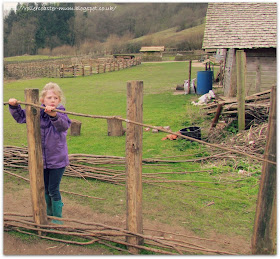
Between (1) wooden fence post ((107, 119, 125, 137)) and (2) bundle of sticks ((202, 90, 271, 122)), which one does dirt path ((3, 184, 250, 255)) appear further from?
(2) bundle of sticks ((202, 90, 271, 122))

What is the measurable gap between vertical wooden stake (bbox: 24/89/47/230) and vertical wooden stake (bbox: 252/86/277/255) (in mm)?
2181

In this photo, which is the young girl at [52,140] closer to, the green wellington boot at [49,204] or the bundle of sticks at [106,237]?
the green wellington boot at [49,204]

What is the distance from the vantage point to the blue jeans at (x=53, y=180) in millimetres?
3760

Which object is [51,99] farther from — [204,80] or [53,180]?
[204,80]

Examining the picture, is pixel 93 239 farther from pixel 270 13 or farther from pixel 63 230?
pixel 270 13

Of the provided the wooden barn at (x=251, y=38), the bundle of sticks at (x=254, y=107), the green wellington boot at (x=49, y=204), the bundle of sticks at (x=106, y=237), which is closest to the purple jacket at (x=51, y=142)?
the green wellington boot at (x=49, y=204)

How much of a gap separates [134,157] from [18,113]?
1.42m

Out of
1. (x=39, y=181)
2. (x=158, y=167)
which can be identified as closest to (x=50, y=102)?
(x=39, y=181)

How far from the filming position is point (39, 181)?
140 inches

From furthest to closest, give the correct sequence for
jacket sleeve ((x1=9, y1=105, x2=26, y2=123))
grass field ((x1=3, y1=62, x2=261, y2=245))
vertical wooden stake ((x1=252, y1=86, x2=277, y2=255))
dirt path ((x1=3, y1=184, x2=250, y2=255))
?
1. grass field ((x1=3, y1=62, x2=261, y2=245))
2. jacket sleeve ((x1=9, y1=105, x2=26, y2=123))
3. dirt path ((x1=3, y1=184, x2=250, y2=255))
4. vertical wooden stake ((x1=252, y1=86, x2=277, y2=255))

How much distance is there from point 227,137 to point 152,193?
3.22 meters

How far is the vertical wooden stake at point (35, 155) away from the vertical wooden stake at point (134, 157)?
1.00m

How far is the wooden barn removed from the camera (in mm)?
12875

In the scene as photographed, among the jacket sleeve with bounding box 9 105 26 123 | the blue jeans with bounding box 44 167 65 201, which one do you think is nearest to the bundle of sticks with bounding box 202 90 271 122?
the blue jeans with bounding box 44 167 65 201
